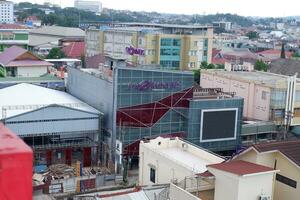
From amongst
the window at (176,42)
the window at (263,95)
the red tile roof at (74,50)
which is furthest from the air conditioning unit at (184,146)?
the red tile roof at (74,50)

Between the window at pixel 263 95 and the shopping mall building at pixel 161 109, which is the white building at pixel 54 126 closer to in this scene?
the shopping mall building at pixel 161 109

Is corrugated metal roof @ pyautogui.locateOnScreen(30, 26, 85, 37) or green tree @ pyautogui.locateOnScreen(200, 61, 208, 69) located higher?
corrugated metal roof @ pyautogui.locateOnScreen(30, 26, 85, 37)

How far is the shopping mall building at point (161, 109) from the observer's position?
22875 millimetres

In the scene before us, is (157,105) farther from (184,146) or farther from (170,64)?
(170,64)

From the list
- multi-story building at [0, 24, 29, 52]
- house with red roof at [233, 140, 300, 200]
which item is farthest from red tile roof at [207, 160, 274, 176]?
multi-story building at [0, 24, 29, 52]

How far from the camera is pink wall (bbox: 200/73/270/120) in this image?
2892 cm

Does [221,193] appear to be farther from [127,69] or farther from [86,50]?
[86,50]

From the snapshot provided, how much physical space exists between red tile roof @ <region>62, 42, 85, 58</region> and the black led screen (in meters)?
37.3

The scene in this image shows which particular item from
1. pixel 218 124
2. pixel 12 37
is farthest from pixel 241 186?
pixel 12 37

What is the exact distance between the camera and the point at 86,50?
58.0 m

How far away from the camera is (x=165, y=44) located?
48625 millimetres

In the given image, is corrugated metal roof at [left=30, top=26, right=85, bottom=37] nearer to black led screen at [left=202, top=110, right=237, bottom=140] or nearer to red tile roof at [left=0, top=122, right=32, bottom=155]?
black led screen at [left=202, top=110, right=237, bottom=140]

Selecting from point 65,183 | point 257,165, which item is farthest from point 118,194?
point 65,183

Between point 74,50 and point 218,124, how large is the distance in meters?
39.5
